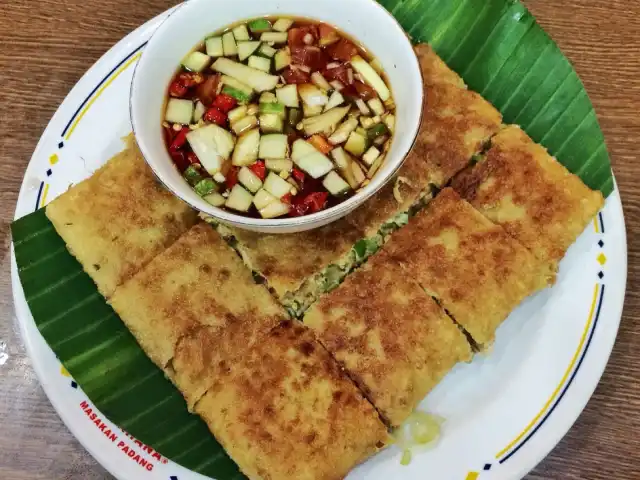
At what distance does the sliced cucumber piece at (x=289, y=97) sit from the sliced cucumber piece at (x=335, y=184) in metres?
0.41

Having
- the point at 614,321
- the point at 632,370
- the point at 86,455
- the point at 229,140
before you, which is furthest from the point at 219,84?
the point at 632,370

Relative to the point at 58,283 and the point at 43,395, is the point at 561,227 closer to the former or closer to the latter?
the point at 58,283

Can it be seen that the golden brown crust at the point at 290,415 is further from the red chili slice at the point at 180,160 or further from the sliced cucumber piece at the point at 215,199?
the red chili slice at the point at 180,160

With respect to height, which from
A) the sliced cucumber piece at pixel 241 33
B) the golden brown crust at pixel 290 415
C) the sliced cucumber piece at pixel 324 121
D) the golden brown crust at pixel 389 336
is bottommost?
the golden brown crust at pixel 290 415

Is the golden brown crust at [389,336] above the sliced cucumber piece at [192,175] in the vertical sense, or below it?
below

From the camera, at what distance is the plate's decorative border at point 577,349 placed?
2.67m

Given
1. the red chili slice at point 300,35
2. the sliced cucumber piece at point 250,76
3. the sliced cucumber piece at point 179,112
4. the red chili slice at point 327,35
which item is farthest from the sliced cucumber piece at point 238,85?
the red chili slice at point 327,35

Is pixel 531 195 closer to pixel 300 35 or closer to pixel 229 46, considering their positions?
pixel 300 35

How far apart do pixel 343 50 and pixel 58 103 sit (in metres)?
1.97

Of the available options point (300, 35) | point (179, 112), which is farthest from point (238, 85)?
point (300, 35)

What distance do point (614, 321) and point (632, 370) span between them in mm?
561

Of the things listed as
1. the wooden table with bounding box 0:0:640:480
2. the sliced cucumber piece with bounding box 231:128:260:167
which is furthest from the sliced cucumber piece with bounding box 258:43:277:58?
the wooden table with bounding box 0:0:640:480

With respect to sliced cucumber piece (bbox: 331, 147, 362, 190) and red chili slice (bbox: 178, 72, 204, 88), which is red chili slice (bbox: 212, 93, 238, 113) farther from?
sliced cucumber piece (bbox: 331, 147, 362, 190)

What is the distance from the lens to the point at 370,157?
2.68 metres
